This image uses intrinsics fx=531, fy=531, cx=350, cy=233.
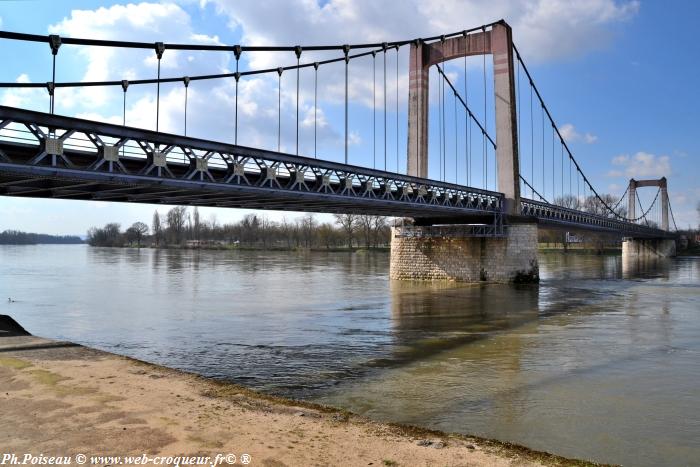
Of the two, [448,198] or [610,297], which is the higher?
[448,198]

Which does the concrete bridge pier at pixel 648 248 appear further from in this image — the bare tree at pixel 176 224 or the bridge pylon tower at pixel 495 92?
the bare tree at pixel 176 224

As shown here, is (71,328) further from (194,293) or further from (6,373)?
(194,293)

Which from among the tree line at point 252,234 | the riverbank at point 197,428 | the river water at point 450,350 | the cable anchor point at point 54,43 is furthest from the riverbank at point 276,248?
the riverbank at point 197,428

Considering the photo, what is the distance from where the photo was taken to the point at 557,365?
1222cm

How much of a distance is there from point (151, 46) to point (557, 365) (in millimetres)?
16234

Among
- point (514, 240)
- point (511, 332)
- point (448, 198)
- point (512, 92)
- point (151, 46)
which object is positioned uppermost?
point (512, 92)

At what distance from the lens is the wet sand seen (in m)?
5.46

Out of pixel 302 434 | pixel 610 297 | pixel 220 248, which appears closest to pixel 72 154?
pixel 302 434

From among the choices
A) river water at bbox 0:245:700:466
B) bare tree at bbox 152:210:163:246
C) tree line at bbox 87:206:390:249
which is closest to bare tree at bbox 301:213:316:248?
tree line at bbox 87:206:390:249

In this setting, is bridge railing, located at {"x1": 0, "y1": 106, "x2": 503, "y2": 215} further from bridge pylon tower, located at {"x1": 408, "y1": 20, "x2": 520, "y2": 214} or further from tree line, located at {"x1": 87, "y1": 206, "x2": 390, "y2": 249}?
tree line, located at {"x1": 87, "y1": 206, "x2": 390, "y2": 249}

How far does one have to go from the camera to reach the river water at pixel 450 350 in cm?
799

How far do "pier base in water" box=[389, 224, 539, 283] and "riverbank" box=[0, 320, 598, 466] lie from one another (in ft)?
99.2

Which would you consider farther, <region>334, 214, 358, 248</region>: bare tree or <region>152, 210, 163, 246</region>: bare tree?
<region>152, 210, 163, 246</region>: bare tree

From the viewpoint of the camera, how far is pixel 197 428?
613 centimetres
